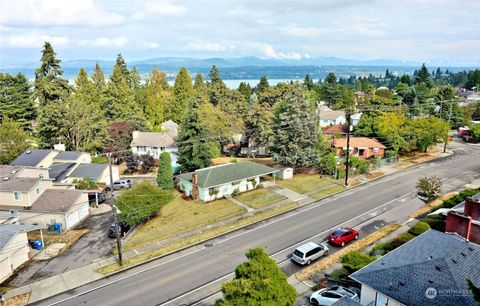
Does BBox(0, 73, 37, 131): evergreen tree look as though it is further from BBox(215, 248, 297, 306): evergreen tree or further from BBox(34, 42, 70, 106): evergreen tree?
BBox(215, 248, 297, 306): evergreen tree

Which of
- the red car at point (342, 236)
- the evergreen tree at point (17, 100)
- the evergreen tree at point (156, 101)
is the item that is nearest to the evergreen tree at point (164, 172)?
the red car at point (342, 236)

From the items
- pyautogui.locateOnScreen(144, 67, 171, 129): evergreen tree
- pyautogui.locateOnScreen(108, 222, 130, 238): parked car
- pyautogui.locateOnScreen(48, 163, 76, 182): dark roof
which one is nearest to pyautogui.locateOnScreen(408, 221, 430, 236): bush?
pyautogui.locateOnScreen(108, 222, 130, 238): parked car

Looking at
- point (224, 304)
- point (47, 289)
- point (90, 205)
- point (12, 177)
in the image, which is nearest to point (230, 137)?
point (90, 205)

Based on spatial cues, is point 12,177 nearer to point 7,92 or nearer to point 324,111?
point 7,92

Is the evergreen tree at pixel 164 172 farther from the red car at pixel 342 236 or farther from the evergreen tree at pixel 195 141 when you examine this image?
the red car at pixel 342 236

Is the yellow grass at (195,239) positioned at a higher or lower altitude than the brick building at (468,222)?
lower

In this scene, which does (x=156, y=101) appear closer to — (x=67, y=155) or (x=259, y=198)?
(x=67, y=155)

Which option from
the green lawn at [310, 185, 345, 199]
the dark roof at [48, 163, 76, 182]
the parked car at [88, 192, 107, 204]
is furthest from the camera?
the dark roof at [48, 163, 76, 182]
